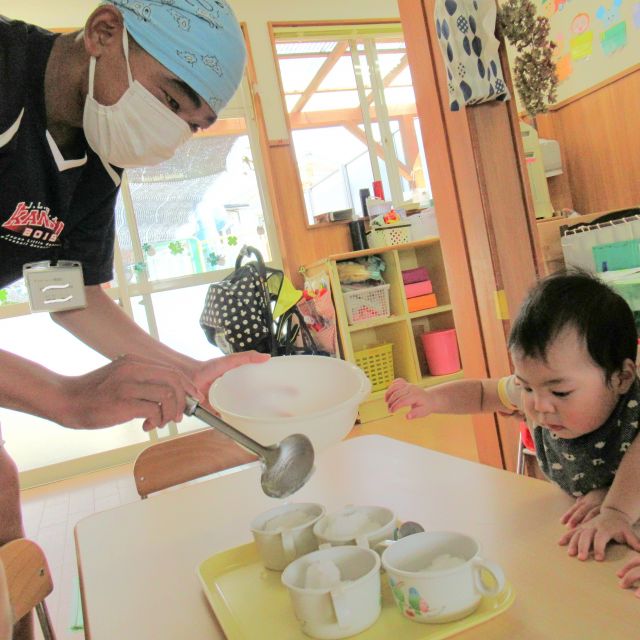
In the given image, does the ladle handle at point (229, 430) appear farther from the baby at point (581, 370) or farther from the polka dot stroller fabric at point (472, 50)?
the polka dot stroller fabric at point (472, 50)

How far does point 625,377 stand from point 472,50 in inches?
46.4

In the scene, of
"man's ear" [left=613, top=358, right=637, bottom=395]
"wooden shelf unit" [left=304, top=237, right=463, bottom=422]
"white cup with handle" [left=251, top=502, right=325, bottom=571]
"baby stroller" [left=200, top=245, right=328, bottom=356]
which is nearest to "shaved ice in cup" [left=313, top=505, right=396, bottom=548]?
"white cup with handle" [left=251, top=502, right=325, bottom=571]

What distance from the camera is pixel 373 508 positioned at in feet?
2.46

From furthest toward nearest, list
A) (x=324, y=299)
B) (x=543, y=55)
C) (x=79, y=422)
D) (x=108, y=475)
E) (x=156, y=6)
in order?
(x=324, y=299)
(x=108, y=475)
(x=543, y=55)
(x=156, y=6)
(x=79, y=422)

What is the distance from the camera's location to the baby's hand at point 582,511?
0.75m

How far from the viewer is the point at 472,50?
1766 millimetres

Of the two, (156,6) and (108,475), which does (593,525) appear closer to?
(156,6)

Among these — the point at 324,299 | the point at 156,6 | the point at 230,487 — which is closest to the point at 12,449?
the point at 324,299

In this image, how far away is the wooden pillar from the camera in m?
1.86

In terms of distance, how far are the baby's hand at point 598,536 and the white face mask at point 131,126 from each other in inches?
37.8

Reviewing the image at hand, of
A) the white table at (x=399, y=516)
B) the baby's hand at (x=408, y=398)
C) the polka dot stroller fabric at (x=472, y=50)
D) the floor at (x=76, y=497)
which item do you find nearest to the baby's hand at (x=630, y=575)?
the white table at (x=399, y=516)

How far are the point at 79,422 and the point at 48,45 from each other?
2.20ft

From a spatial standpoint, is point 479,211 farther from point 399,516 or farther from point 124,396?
point 124,396

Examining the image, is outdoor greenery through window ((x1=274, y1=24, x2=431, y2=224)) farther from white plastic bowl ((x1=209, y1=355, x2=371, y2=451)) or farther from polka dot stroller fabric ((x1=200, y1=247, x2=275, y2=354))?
white plastic bowl ((x1=209, y1=355, x2=371, y2=451))
